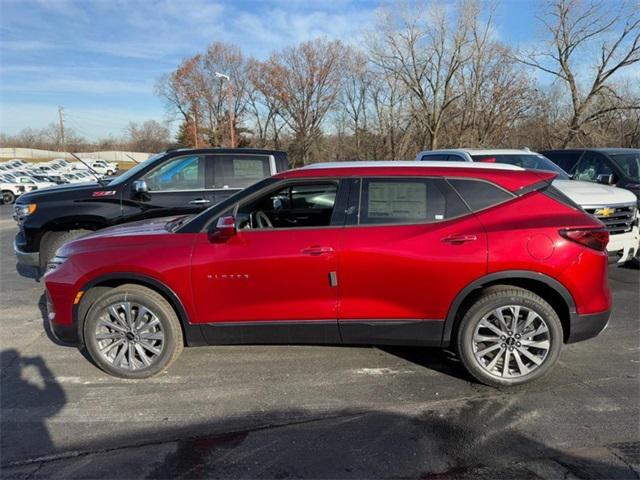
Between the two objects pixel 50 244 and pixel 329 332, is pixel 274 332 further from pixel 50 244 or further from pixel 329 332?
pixel 50 244

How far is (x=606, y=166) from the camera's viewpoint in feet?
27.5

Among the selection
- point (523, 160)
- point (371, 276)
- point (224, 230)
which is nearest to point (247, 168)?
point (224, 230)

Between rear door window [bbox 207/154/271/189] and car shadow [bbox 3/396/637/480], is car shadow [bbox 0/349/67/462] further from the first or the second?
rear door window [bbox 207/154/271/189]

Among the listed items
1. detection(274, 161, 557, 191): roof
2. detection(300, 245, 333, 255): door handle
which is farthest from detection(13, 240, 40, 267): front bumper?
detection(300, 245, 333, 255): door handle

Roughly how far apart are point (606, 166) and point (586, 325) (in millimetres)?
6242

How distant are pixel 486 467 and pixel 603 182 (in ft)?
22.4

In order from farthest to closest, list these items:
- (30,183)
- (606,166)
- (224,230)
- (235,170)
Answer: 1. (30,183)
2. (606,166)
3. (235,170)
4. (224,230)

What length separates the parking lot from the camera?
8.80ft

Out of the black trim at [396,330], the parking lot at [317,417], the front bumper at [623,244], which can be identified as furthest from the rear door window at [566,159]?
the black trim at [396,330]

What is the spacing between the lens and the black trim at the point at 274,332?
360 cm

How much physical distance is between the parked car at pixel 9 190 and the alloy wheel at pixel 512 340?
29297mm

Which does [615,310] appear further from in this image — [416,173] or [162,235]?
[162,235]

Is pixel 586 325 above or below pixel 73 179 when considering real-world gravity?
below

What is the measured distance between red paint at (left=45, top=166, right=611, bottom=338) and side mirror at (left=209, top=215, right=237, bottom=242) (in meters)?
0.03
